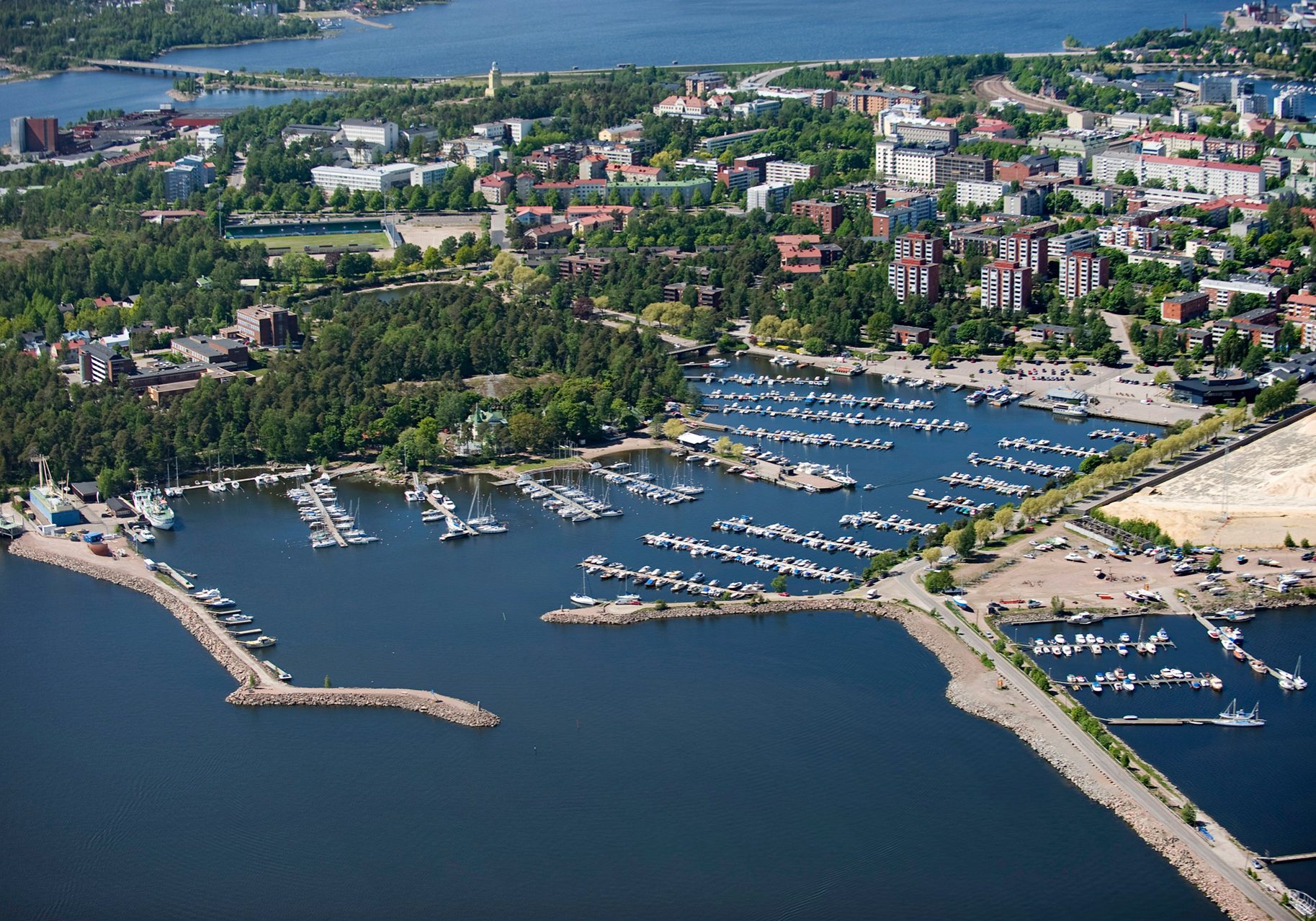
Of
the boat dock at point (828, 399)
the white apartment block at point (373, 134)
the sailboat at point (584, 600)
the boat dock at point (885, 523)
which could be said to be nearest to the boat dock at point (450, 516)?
the sailboat at point (584, 600)

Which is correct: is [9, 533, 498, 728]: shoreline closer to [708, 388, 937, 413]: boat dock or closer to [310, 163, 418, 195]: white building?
[708, 388, 937, 413]: boat dock

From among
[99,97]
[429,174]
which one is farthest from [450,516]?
[99,97]

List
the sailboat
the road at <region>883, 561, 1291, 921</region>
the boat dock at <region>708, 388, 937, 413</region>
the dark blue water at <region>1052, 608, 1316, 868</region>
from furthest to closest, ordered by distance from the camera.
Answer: the boat dock at <region>708, 388, 937, 413</region> → the sailboat → the dark blue water at <region>1052, 608, 1316, 868</region> → the road at <region>883, 561, 1291, 921</region>

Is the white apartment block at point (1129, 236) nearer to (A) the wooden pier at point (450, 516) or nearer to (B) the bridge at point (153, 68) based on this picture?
(A) the wooden pier at point (450, 516)

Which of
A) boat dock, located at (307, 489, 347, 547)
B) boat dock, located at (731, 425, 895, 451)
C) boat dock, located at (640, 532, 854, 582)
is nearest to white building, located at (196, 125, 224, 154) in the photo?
boat dock, located at (731, 425, 895, 451)

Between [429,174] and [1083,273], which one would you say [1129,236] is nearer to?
[1083,273]

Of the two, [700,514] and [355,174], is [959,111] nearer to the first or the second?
[355,174]

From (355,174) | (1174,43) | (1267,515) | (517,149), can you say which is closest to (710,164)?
(517,149)
